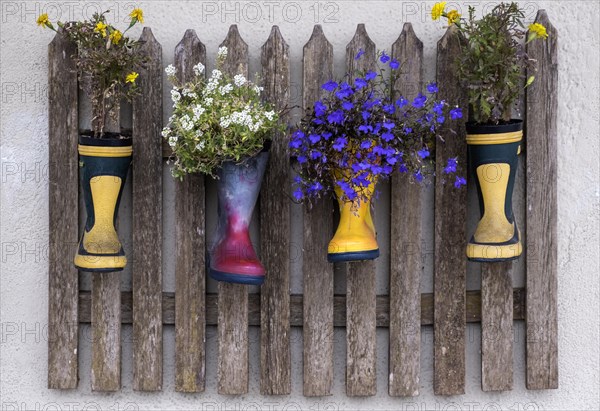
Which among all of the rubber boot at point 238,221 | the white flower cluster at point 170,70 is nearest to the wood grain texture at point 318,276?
the rubber boot at point 238,221

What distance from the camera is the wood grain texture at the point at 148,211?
3121 mm

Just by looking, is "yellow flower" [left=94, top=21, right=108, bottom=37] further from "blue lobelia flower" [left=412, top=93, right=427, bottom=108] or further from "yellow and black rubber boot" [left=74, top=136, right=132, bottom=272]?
"blue lobelia flower" [left=412, top=93, right=427, bottom=108]

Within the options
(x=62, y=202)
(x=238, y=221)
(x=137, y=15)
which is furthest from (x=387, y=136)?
(x=62, y=202)

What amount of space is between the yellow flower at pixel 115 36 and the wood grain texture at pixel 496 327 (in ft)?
4.97

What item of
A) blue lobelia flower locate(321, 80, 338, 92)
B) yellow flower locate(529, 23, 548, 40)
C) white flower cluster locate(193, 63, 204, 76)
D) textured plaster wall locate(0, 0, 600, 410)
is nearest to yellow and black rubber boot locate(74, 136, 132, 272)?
textured plaster wall locate(0, 0, 600, 410)

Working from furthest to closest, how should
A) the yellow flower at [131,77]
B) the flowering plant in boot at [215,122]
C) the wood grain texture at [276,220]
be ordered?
1. the wood grain texture at [276,220]
2. the yellow flower at [131,77]
3. the flowering plant in boot at [215,122]

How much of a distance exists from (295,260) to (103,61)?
98 cm

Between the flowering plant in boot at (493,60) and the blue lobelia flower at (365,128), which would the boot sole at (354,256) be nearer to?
the blue lobelia flower at (365,128)

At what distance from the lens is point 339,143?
9.35ft

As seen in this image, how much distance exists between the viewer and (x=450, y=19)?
2955 mm

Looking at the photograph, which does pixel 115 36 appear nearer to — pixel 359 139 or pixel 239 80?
pixel 239 80

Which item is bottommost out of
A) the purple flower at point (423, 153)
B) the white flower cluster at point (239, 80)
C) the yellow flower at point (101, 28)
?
the purple flower at point (423, 153)

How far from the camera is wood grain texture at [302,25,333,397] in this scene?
3105mm

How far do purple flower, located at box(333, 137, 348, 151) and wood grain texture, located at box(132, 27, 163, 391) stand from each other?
2.23 ft
